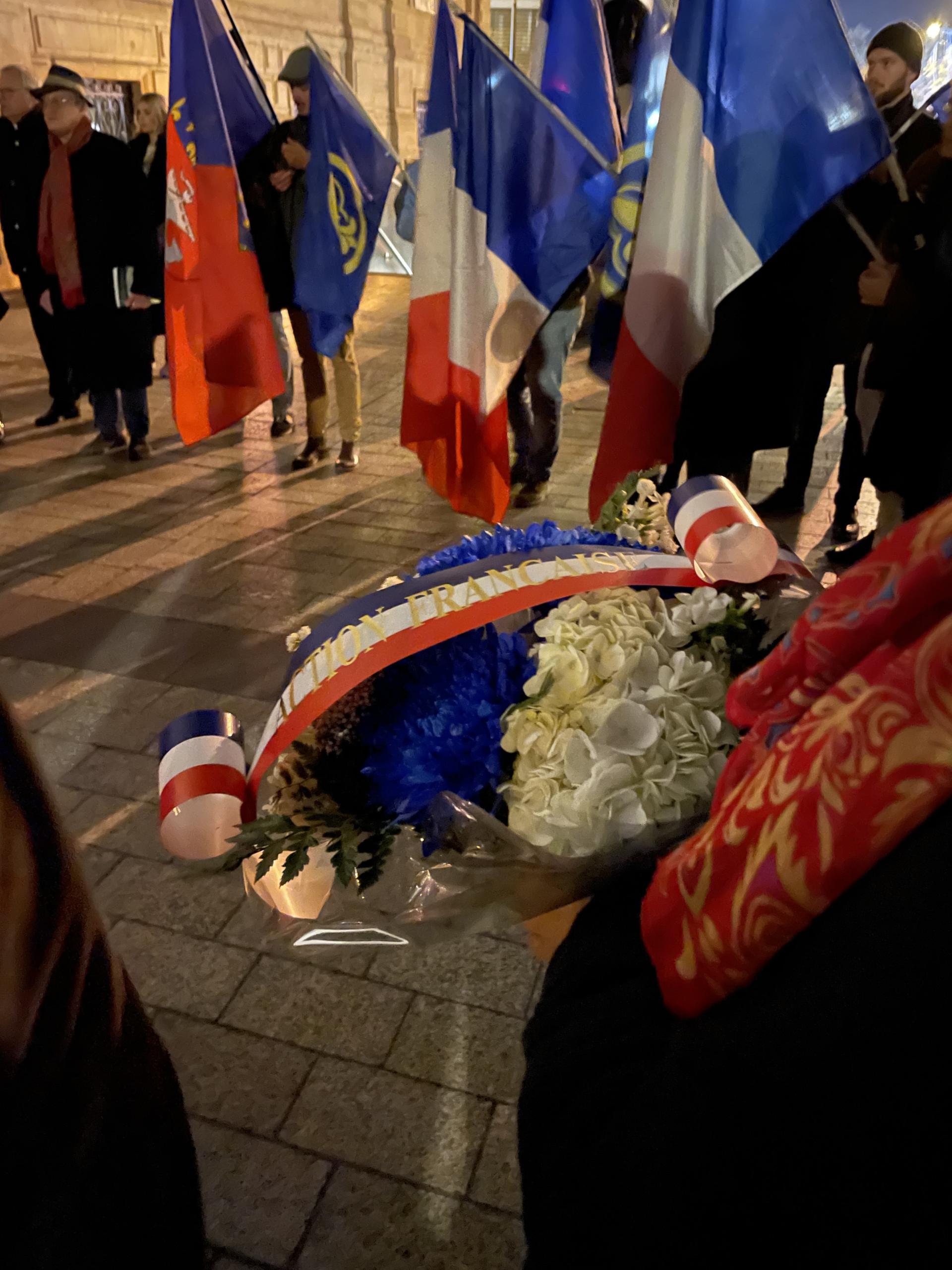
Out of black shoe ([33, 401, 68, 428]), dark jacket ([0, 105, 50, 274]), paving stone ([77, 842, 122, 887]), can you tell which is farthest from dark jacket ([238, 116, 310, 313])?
paving stone ([77, 842, 122, 887])

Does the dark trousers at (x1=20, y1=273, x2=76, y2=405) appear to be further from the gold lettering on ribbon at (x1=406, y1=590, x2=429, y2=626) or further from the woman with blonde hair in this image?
the gold lettering on ribbon at (x1=406, y1=590, x2=429, y2=626)

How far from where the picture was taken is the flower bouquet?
0.87 meters

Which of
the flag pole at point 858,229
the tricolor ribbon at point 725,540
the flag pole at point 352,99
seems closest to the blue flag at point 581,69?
the flag pole at point 352,99

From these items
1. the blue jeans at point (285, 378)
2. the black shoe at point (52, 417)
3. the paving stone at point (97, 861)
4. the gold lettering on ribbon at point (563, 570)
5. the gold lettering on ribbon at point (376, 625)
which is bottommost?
the paving stone at point (97, 861)

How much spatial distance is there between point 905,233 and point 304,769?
2.99 meters

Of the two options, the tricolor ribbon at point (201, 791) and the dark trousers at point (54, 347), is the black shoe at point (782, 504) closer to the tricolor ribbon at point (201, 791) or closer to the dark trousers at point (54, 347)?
the tricolor ribbon at point (201, 791)

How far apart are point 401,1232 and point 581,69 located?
391 cm

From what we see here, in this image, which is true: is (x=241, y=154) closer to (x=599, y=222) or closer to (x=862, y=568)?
(x=599, y=222)

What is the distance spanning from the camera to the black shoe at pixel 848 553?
12.5 feet

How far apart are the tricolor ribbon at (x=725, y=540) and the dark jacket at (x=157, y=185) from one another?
4.78 metres

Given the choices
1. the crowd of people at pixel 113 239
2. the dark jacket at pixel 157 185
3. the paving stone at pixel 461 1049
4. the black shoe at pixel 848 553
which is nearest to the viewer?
the paving stone at pixel 461 1049

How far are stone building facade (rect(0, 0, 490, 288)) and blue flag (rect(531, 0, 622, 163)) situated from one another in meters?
1.59

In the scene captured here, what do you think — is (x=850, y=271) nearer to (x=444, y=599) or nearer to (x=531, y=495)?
(x=531, y=495)

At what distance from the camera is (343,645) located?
0.97 meters
